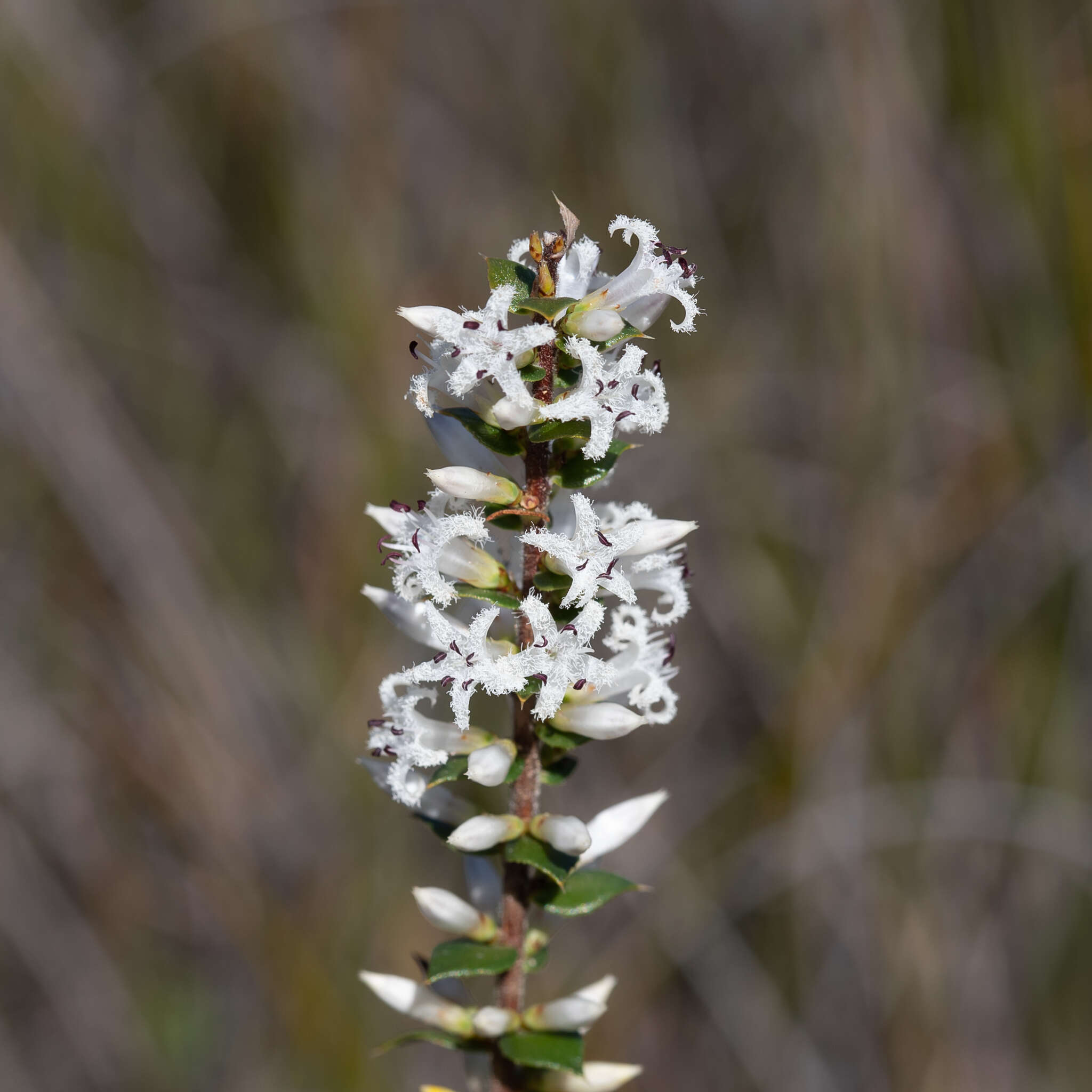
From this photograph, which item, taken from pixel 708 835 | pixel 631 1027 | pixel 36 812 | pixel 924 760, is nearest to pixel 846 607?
pixel 924 760

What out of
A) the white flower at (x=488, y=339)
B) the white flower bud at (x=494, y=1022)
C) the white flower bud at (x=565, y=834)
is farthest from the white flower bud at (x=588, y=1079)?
the white flower at (x=488, y=339)

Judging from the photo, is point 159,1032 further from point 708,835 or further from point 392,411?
point 392,411

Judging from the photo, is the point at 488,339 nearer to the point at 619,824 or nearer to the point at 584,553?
the point at 584,553

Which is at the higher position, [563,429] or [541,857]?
[563,429]

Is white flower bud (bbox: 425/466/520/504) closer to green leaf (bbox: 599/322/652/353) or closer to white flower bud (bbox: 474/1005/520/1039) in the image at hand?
green leaf (bbox: 599/322/652/353)

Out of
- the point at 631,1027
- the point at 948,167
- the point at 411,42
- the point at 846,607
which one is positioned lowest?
the point at 631,1027

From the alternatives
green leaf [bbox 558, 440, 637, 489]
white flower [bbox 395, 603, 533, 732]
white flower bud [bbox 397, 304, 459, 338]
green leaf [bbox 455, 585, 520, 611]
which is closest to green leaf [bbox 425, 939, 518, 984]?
white flower [bbox 395, 603, 533, 732]

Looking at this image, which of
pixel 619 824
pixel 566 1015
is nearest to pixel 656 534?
pixel 619 824
